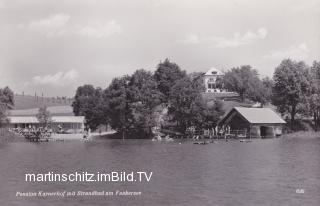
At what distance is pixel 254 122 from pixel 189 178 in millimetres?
54491

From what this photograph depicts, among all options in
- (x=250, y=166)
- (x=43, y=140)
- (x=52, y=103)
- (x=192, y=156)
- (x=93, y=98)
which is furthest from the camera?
(x=52, y=103)

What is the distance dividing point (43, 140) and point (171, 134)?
21039mm

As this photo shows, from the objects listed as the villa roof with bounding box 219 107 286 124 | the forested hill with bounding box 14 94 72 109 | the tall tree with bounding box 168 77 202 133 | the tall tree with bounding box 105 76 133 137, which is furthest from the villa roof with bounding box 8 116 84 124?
the forested hill with bounding box 14 94 72 109

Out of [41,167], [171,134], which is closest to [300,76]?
[171,134]

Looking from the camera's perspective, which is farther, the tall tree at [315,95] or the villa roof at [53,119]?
the villa roof at [53,119]

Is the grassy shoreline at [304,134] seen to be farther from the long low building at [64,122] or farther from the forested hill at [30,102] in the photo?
the forested hill at [30,102]

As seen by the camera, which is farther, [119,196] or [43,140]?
[43,140]

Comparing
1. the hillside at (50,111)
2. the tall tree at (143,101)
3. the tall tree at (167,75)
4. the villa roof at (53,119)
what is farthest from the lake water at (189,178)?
the hillside at (50,111)

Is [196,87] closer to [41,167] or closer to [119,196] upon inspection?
[41,167]

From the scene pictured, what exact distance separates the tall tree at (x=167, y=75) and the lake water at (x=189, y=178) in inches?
1861

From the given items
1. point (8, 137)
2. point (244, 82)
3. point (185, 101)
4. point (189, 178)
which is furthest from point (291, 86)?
point (189, 178)

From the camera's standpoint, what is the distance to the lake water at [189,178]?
2844 cm

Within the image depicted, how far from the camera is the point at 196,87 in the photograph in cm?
9319

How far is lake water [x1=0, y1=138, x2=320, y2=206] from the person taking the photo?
2844cm
